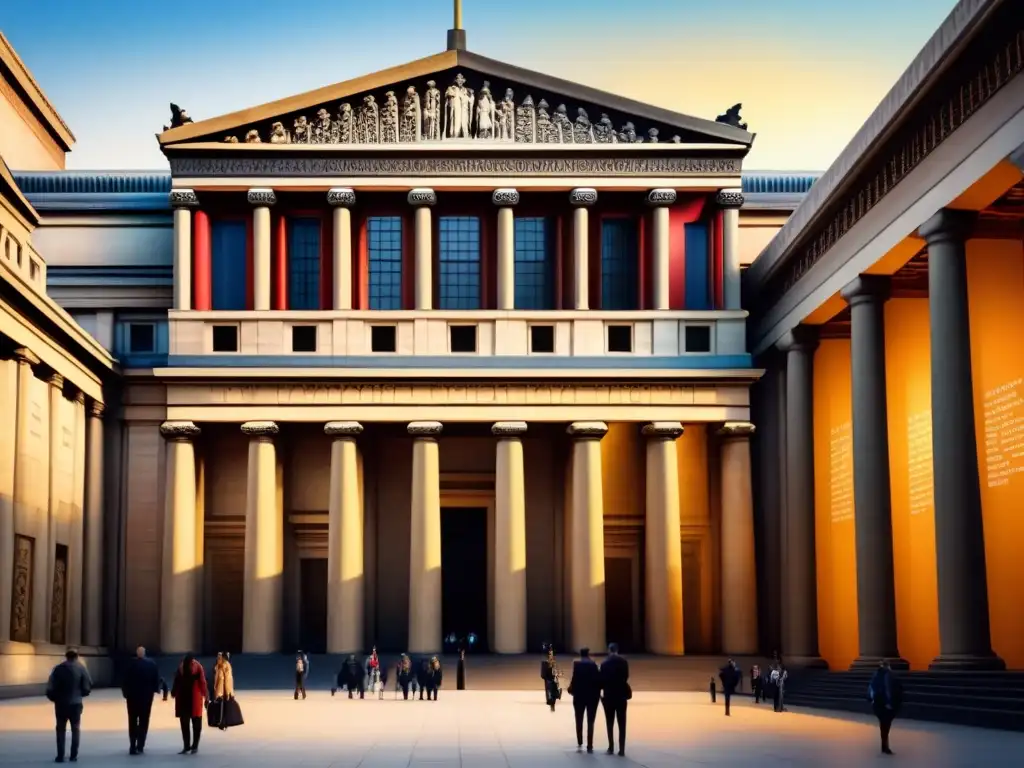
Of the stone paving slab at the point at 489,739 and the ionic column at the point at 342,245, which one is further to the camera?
the ionic column at the point at 342,245

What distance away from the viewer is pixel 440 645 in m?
57.3

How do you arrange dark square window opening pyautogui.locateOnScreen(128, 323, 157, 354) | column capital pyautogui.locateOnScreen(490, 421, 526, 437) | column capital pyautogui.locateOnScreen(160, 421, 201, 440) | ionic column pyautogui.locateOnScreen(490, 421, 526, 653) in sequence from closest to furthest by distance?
ionic column pyautogui.locateOnScreen(490, 421, 526, 653)
column capital pyautogui.locateOnScreen(160, 421, 201, 440)
column capital pyautogui.locateOnScreen(490, 421, 526, 437)
dark square window opening pyautogui.locateOnScreen(128, 323, 157, 354)

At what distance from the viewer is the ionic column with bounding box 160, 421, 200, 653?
5719cm

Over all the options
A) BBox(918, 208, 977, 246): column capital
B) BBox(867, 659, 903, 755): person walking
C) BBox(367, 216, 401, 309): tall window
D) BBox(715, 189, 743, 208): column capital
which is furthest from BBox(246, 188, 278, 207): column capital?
BBox(867, 659, 903, 755): person walking

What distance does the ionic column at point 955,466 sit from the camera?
36219mm

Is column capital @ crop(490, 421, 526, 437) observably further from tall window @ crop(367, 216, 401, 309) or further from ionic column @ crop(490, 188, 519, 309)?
tall window @ crop(367, 216, 401, 309)

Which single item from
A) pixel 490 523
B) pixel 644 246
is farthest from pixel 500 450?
pixel 644 246

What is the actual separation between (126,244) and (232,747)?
39619mm

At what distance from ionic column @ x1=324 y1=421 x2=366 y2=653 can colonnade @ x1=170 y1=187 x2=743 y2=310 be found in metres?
5.24

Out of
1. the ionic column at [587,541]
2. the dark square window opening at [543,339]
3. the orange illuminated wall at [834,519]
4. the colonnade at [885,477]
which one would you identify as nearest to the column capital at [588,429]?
the ionic column at [587,541]

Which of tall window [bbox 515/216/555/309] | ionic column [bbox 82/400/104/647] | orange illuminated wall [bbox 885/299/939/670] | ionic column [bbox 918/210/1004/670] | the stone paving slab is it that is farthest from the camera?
tall window [bbox 515/216/555/309]

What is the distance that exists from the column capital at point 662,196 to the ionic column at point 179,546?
19306 mm

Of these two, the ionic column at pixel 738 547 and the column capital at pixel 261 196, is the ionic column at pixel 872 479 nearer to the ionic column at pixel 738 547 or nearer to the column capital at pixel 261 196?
the ionic column at pixel 738 547

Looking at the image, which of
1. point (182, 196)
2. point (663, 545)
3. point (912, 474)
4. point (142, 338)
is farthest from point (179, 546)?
point (912, 474)
